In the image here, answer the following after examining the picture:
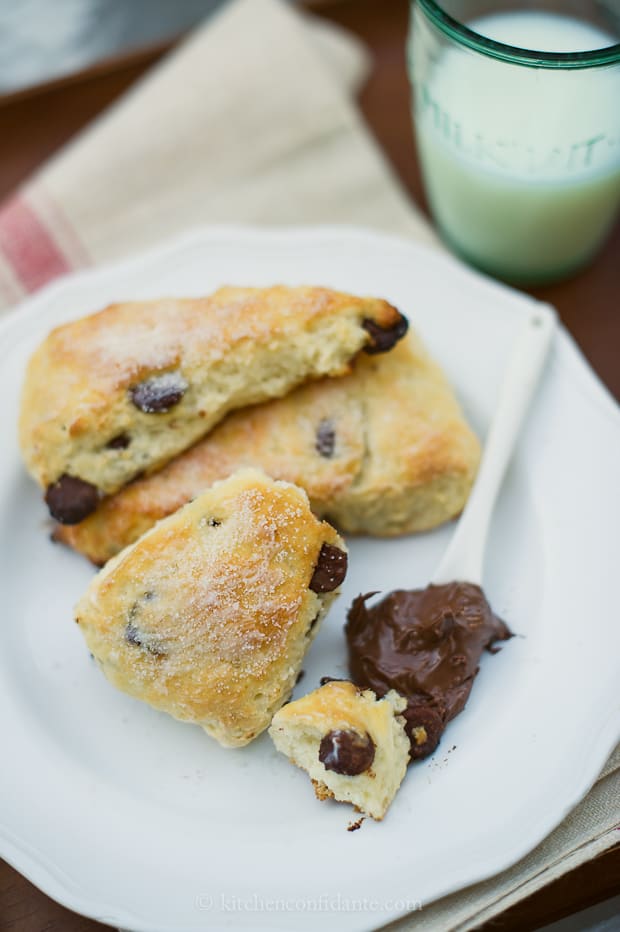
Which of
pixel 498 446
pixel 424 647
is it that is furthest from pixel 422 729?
pixel 498 446

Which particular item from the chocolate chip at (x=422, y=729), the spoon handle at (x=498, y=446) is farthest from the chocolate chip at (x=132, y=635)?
the spoon handle at (x=498, y=446)

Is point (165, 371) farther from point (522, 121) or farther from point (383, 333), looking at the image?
point (522, 121)

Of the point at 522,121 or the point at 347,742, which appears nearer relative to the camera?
the point at 347,742

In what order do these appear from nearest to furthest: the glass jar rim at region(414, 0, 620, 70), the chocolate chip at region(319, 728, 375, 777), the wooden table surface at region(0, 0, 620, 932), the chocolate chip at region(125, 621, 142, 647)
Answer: the chocolate chip at region(319, 728, 375, 777), the chocolate chip at region(125, 621, 142, 647), the glass jar rim at region(414, 0, 620, 70), the wooden table surface at region(0, 0, 620, 932)

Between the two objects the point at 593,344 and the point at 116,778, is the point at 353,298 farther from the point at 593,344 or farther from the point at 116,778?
the point at 116,778

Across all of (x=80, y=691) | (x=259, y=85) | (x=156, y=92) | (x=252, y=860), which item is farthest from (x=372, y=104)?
(x=252, y=860)

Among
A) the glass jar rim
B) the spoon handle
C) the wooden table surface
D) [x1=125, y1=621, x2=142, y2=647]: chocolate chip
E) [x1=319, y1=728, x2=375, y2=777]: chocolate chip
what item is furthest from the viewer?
the wooden table surface

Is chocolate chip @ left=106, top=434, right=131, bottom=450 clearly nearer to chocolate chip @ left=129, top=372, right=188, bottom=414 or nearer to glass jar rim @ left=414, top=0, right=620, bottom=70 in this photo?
chocolate chip @ left=129, top=372, right=188, bottom=414

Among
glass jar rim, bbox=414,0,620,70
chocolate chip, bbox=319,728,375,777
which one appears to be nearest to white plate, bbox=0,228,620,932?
chocolate chip, bbox=319,728,375,777
